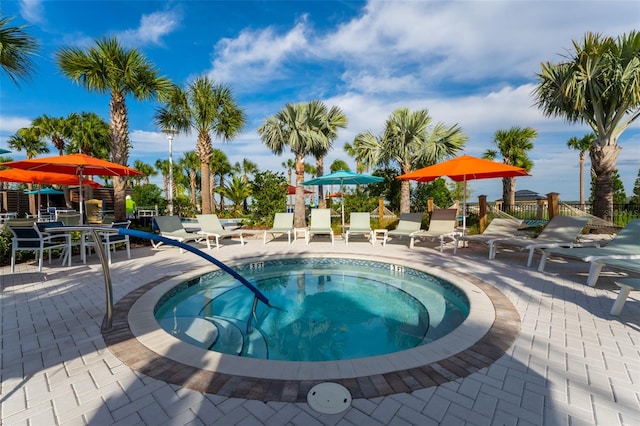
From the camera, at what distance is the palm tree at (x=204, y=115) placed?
13.1 m

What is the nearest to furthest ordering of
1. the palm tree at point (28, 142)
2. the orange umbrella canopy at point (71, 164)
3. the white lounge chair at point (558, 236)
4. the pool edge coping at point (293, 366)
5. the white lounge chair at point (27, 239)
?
the pool edge coping at point (293, 366) → the white lounge chair at point (27, 239) → the white lounge chair at point (558, 236) → the orange umbrella canopy at point (71, 164) → the palm tree at point (28, 142)

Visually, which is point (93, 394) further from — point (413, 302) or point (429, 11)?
point (429, 11)

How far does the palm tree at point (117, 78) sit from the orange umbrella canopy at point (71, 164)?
2405 mm

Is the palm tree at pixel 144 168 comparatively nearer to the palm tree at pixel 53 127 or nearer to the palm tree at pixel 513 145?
the palm tree at pixel 53 127

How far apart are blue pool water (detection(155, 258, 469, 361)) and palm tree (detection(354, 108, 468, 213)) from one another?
8261 millimetres

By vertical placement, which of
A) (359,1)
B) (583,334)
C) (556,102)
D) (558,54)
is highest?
(359,1)

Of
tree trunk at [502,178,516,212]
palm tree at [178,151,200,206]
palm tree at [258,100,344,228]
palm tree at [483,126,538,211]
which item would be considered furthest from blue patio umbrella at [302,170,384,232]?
palm tree at [178,151,200,206]

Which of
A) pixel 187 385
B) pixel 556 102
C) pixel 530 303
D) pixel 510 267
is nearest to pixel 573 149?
pixel 556 102

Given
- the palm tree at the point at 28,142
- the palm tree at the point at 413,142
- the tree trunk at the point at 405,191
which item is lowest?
the tree trunk at the point at 405,191

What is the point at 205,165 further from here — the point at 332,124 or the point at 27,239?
the point at 27,239

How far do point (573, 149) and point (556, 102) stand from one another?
81.3 feet

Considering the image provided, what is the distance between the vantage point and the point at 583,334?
9.86 ft

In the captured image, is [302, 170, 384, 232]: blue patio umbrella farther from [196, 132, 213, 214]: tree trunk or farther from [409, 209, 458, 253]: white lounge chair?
[196, 132, 213, 214]: tree trunk

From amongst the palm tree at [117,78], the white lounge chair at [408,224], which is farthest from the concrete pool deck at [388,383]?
the palm tree at [117,78]
